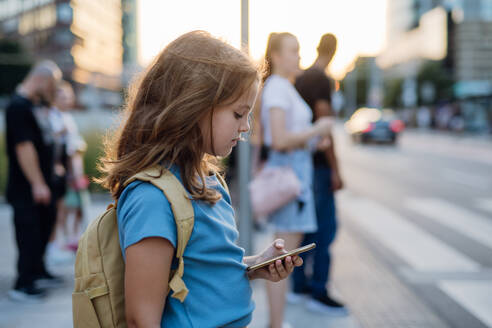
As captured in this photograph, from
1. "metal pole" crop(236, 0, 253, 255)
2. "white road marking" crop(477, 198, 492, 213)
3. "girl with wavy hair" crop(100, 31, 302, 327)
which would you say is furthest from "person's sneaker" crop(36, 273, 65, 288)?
"white road marking" crop(477, 198, 492, 213)

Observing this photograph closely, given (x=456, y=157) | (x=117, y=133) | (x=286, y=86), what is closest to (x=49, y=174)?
(x=286, y=86)

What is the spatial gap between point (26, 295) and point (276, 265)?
10.7 feet

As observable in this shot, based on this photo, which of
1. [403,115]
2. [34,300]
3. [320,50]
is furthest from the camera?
[403,115]

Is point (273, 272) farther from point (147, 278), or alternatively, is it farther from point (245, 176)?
point (245, 176)

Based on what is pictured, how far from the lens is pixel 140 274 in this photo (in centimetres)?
111

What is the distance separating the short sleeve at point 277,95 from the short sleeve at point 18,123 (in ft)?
6.83

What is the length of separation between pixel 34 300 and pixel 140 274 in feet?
10.7

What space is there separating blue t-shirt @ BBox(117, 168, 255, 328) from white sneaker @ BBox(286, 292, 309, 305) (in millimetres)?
2543

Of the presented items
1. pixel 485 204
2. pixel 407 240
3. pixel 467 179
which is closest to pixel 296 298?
pixel 407 240

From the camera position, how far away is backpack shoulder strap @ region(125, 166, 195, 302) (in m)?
1.14

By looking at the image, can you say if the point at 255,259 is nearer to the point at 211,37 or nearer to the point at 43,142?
the point at 211,37

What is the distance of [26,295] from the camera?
388 cm

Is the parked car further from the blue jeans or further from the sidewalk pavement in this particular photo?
the blue jeans

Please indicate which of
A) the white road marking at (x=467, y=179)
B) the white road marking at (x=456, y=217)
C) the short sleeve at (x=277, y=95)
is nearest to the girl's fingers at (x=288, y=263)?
the short sleeve at (x=277, y=95)
